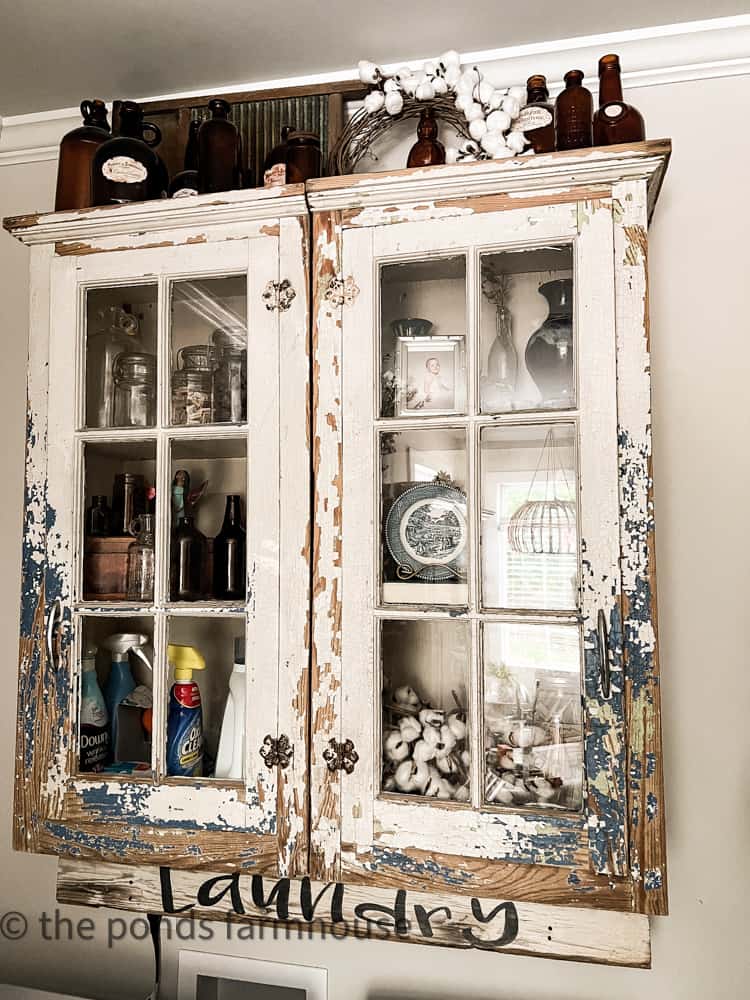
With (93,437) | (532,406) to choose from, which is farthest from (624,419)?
(93,437)

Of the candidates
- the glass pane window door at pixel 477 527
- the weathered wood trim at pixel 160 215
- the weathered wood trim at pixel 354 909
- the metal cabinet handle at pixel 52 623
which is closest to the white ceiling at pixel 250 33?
the weathered wood trim at pixel 160 215

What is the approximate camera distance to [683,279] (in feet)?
4.67

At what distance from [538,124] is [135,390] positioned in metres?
0.80

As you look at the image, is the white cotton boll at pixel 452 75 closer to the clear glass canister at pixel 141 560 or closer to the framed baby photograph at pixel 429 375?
the framed baby photograph at pixel 429 375

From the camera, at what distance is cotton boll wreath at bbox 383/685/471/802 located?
1163 millimetres

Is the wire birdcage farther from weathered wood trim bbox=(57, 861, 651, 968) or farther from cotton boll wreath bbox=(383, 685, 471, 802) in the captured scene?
weathered wood trim bbox=(57, 861, 651, 968)

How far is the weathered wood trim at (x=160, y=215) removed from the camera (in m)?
1.25

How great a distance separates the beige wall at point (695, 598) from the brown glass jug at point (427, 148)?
397 mm

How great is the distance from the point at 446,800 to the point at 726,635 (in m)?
0.59

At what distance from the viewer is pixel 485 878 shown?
→ 1130 millimetres

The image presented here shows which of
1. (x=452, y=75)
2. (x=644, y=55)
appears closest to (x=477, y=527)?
(x=452, y=75)

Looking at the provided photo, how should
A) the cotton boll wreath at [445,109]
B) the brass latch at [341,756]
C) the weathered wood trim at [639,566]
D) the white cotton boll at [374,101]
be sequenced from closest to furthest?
the weathered wood trim at [639,566], the brass latch at [341,756], the cotton boll wreath at [445,109], the white cotton boll at [374,101]

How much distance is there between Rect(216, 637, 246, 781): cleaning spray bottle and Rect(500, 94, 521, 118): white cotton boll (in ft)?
3.13

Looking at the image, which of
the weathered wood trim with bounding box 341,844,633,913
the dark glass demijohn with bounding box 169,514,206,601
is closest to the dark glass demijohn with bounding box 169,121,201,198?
A: the dark glass demijohn with bounding box 169,514,206,601
